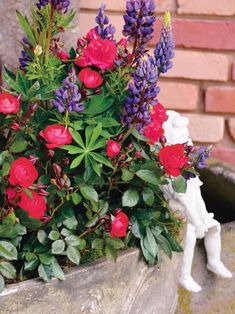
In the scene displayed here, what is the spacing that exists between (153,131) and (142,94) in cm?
11

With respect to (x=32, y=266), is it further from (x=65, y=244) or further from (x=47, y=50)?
(x=47, y=50)

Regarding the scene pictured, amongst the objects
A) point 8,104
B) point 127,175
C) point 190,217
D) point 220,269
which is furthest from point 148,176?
point 220,269

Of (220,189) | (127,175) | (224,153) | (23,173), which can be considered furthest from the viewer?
(224,153)

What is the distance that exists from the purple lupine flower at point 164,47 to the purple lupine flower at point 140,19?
23mm

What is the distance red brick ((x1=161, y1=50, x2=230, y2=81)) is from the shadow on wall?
0.94 ft

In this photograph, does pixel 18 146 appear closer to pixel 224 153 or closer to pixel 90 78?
pixel 90 78

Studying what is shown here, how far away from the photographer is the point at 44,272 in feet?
3.74

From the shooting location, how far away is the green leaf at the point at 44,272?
1.13m

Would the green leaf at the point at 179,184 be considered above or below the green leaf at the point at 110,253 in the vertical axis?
above

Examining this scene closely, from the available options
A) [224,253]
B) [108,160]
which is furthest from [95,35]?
[224,253]

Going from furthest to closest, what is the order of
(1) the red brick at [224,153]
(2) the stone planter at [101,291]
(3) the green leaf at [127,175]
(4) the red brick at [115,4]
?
(1) the red brick at [224,153], (4) the red brick at [115,4], (3) the green leaf at [127,175], (2) the stone planter at [101,291]

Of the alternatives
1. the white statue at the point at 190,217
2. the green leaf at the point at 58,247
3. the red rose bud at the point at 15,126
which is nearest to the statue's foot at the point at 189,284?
the white statue at the point at 190,217

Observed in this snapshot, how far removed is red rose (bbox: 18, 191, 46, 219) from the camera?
3.81ft

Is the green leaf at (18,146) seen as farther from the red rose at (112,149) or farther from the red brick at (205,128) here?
the red brick at (205,128)
